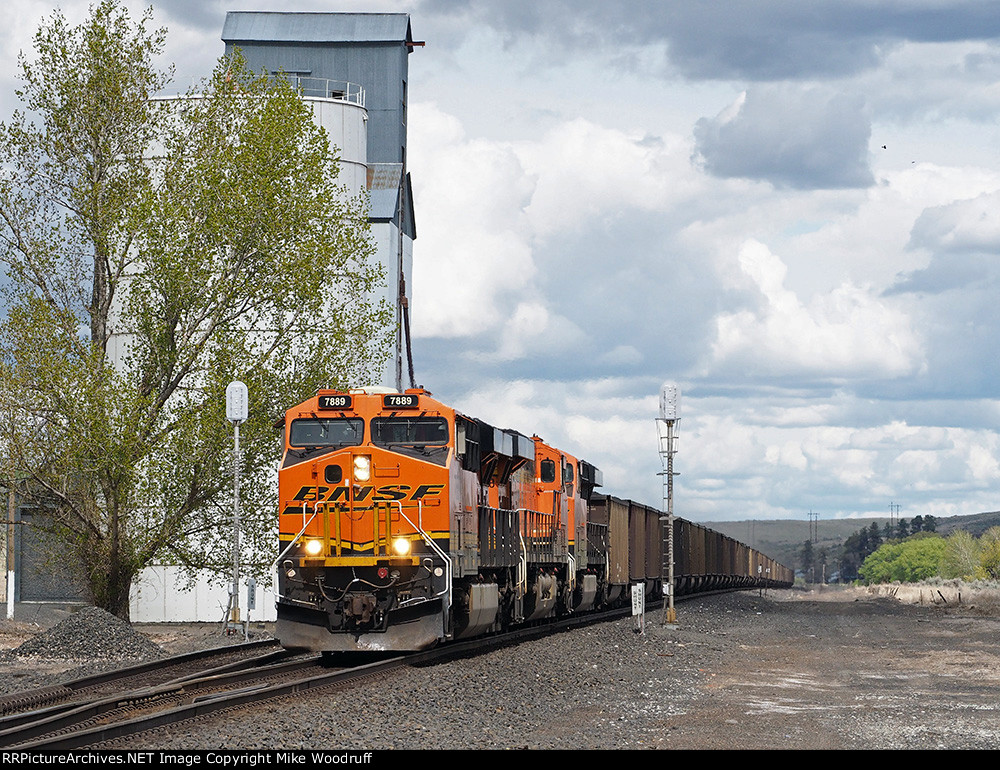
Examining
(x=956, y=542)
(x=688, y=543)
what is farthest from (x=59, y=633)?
(x=956, y=542)

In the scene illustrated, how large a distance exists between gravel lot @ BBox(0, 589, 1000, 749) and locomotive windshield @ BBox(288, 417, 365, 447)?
418cm

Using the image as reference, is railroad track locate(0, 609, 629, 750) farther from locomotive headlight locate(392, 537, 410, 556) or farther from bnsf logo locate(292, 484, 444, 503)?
bnsf logo locate(292, 484, 444, 503)

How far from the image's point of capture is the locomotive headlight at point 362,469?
820 inches

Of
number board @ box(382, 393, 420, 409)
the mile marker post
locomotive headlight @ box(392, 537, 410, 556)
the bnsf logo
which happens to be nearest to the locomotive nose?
locomotive headlight @ box(392, 537, 410, 556)

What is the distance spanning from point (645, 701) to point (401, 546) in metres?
5.20

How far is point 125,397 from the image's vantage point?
29688 mm

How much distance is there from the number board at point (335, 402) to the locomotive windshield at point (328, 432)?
0.22m

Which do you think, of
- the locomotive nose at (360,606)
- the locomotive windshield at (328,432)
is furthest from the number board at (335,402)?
the locomotive nose at (360,606)

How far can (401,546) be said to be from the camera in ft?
67.8

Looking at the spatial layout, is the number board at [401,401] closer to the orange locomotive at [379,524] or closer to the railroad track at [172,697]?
the orange locomotive at [379,524]

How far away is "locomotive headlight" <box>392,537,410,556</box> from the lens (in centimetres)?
2062

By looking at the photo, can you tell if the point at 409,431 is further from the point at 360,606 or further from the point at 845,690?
the point at 845,690

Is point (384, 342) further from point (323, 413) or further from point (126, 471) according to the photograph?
point (323, 413)

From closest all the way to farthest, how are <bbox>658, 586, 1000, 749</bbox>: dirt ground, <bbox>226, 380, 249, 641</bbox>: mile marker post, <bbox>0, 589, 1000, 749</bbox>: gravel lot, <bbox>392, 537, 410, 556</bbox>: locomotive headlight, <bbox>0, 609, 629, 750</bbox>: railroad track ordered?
<bbox>0, 609, 629, 750</bbox>: railroad track, <bbox>0, 589, 1000, 749</bbox>: gravel lot, <bbox>658, 586, 1000, 749</bbox>: dirt ground, <bbox>392, 537, 410, 556</bbox>: locomotive headlight, <bbox>226, 380, 249, 641</bbox>: mile marker post
